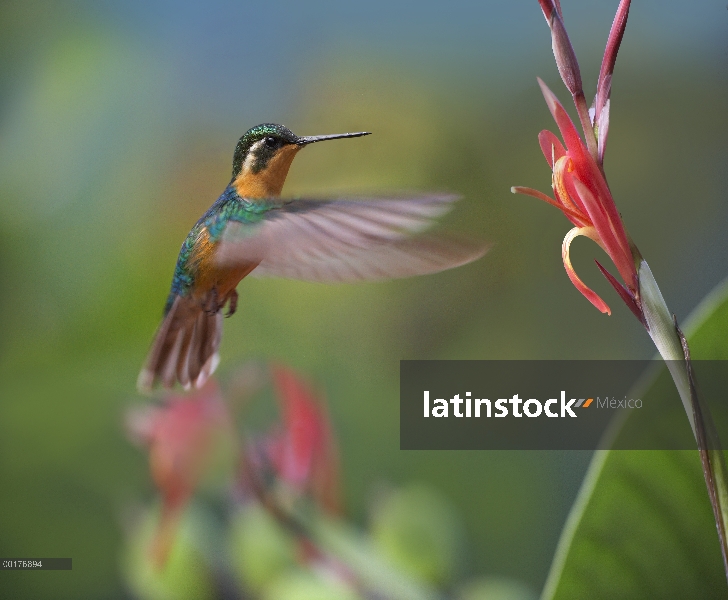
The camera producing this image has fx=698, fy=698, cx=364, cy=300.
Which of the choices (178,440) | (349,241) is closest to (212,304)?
(349,241)

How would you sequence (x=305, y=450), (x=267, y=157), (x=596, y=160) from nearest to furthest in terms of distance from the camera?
(x=596, y=160) < (x=267, y=157) < (x=305, y=450)

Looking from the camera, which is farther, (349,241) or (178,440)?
(178,440)

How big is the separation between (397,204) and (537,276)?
1.72 ft

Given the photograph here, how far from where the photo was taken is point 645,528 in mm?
376

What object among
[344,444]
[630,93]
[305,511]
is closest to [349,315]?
[344,444]

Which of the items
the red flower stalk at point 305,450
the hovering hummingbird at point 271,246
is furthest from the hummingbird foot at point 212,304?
the red flower stalk at point 305,450

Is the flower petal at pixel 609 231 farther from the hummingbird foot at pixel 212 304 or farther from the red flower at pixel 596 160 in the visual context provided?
the hummingbird foot at pixel 212 304

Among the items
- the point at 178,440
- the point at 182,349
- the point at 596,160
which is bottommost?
the point at 178,440

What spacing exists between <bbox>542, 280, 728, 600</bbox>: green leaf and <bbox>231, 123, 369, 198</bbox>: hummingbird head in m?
0.27

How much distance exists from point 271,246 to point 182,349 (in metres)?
0.17

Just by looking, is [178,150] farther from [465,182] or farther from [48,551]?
A: [48,551]

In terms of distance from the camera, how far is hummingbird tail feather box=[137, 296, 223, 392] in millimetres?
534

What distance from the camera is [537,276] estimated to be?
32.2 inches

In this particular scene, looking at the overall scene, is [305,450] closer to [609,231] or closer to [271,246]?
[271,246]
